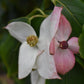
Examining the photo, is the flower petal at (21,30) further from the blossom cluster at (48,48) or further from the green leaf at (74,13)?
the green leaf at (74,13)

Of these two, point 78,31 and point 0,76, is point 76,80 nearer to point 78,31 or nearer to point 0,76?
point 78,31

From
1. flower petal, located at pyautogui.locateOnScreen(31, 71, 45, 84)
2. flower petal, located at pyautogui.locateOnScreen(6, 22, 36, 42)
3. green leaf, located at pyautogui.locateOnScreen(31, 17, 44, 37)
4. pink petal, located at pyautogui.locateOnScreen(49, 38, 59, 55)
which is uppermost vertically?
pink petal, located at pyautogui.locateOnScreen(49, 38, 59, 55)

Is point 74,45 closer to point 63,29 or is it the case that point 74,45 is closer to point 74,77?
point 63,29

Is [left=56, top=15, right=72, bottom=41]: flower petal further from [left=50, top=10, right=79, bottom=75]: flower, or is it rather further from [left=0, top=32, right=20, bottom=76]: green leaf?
[left=0, top=32, right=20, bottom=76]: green leaf

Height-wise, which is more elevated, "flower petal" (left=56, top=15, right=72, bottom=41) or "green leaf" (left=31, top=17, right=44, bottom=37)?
"flower petal" (left=56, top=15, right=72, bottom=41)

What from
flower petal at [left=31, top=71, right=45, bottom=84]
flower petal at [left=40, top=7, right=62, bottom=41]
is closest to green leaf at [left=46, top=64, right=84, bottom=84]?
flower petal at [left=31, top=71, right=45, bottom=84]

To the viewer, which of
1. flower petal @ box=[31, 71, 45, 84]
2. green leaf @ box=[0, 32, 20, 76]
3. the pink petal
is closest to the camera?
the pink petal

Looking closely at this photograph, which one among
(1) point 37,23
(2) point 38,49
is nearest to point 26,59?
(2) point 38,49
